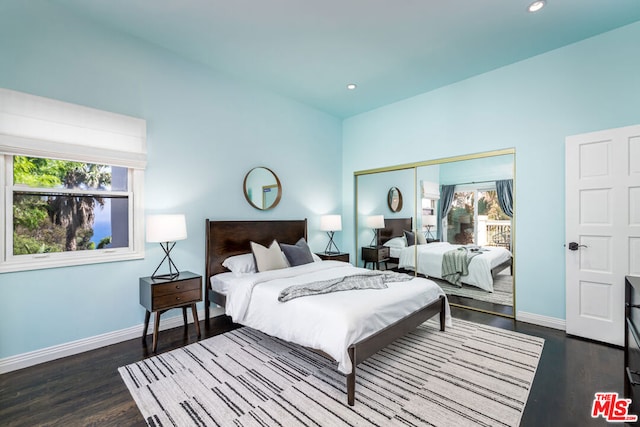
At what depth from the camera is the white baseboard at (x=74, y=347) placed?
239 cm

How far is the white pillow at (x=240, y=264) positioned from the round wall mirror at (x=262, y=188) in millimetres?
818

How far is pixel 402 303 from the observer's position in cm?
256

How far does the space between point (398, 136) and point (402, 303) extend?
10.0 ft

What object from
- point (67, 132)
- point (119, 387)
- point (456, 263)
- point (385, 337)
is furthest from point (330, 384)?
point (67, 132)

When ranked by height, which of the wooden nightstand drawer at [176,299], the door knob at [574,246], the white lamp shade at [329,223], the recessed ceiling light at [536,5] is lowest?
the wooden nightstand drawer at [176,299]

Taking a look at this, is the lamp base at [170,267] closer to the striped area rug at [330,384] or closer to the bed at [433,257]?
the striped area rug at [330,384]

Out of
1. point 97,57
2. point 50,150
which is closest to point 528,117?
point 97,57

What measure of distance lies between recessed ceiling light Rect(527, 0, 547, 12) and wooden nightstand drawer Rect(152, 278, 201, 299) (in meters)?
4.07

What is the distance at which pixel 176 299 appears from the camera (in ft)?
9.45

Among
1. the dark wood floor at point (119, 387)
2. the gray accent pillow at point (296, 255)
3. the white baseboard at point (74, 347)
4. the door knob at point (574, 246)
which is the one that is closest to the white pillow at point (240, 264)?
the gray accent pillow at point (296, 255)

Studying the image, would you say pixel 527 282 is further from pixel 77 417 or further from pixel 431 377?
pixel 77 417

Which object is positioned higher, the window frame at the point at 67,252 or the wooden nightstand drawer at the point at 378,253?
the window frame at the point at 67,252

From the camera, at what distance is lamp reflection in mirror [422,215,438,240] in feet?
14.3

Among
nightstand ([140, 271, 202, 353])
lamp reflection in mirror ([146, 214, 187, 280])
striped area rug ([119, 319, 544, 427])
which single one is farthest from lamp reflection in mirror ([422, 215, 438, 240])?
lamp reflection in mirror ([146, 214, 187, 280])
